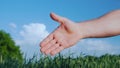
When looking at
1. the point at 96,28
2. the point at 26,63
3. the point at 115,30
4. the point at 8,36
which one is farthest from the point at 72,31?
the point at 8,36

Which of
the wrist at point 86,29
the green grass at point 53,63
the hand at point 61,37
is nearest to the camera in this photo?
the hand at point 61,37

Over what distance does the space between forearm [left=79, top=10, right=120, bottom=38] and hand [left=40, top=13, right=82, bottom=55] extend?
0.14 meters

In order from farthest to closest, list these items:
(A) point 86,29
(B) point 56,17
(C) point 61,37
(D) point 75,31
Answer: (A) point 86,29, (D) point 75,31, (C) point 61,37, (B) point 56,17

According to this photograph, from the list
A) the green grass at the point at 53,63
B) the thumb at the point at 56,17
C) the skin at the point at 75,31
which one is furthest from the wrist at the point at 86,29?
the green grass at the point at 53,63

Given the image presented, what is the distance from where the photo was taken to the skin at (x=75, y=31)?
475cm

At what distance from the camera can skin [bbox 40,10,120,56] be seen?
4750 millimetres

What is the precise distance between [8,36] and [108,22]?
8.98 meters

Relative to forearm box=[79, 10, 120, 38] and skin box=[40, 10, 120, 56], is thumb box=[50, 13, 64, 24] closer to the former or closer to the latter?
skin box=[40, 10, 120, 56]

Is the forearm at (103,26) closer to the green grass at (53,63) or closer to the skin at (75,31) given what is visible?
the skin at (75,31)

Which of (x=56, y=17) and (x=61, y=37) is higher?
(x=56, y=17)

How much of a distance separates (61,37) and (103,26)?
715mm

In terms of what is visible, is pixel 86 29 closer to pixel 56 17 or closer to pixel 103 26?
pixel 103 26

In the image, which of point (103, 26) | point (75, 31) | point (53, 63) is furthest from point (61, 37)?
point (53, 63)

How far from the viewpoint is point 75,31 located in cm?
503
